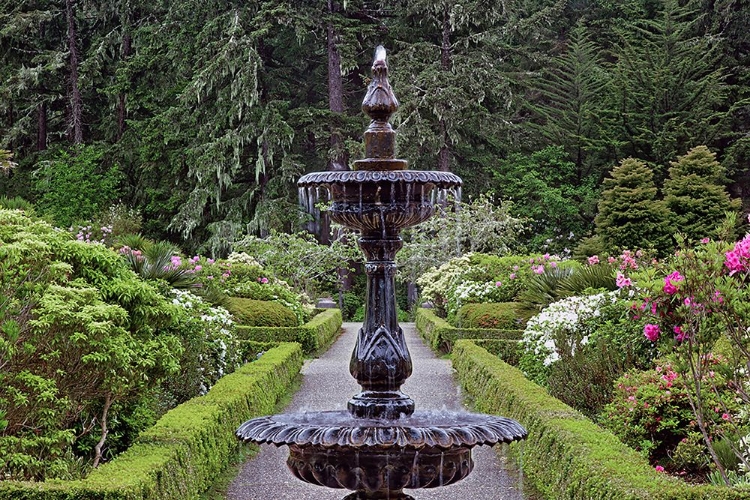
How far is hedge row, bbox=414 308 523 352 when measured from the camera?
43.5 feet

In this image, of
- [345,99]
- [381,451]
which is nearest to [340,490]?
[381,451]

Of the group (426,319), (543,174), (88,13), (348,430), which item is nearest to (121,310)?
(348,430)

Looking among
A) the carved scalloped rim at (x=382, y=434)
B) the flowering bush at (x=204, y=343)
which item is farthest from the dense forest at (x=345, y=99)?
the carved scalloped rim at (x=382, y=434)

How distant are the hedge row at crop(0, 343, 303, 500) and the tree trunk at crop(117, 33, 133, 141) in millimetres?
25569

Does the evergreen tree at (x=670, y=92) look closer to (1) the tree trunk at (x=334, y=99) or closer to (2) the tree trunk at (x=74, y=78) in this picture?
(1) the tree trunk at (x=334, y=99)

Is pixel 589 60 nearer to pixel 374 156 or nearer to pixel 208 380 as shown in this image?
pixel 208 380

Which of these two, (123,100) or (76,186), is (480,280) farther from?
(123,100)

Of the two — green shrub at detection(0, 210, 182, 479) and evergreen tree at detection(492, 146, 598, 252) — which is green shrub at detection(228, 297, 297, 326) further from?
evergreen tree at detection(492, 146, 598, 252)

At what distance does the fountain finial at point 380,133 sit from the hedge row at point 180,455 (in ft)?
6.63

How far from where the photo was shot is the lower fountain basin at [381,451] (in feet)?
12.5

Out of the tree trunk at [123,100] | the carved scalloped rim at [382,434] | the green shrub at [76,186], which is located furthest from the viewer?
the tree trunk at [123,100]

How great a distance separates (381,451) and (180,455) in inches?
81.8

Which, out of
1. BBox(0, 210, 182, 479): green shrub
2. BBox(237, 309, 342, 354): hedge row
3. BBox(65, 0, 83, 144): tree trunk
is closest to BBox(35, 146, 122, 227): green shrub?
BBox(65, 0, 83, 144): tree trunk

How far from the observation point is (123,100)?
32688mm
